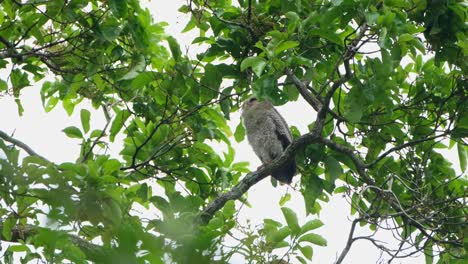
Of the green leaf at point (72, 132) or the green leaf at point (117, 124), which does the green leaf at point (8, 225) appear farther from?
the green leaf at point (117, 124)

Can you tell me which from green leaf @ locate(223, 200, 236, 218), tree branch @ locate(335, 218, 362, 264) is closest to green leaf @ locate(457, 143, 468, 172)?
tree branch @ locate(335, 218, 362, 264)

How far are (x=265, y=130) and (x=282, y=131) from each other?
209 millimetres

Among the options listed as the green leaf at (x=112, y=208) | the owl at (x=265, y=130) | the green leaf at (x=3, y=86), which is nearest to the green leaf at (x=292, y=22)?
the green leaf at (x=112, y=208)

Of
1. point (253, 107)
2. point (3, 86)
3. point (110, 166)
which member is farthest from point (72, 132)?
point (253, 107)

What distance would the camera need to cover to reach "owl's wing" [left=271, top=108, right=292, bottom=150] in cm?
766

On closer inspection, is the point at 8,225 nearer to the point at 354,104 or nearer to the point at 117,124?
the point at 117,124

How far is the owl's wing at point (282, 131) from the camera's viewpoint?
25.1ft

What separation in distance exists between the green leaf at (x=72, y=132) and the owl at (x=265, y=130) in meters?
2.93

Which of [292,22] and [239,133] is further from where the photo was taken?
[239,133]

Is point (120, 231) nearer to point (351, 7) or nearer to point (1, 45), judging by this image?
point (351, 7)

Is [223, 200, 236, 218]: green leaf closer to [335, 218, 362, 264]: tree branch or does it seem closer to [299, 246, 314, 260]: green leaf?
[299, 246, 314, 260]: green leaf

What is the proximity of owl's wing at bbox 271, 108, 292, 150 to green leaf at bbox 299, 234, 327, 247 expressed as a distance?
11.4 feet

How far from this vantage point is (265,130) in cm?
778

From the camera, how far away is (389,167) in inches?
219
